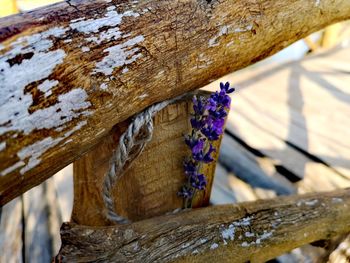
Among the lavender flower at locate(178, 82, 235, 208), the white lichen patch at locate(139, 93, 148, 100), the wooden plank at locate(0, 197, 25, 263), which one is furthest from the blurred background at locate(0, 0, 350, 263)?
the white lichen patch at locate(139, 93, 148, 100)

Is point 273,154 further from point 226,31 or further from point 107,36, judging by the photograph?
point 107,36

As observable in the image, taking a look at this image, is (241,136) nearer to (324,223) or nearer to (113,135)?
(324,223)

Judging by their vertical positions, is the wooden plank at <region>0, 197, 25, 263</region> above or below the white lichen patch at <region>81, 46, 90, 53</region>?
above

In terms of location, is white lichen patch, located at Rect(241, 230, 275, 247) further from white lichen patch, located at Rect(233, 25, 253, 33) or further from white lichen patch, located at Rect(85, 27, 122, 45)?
white lichen patch, located at Rect(85, 27, 122, 45)

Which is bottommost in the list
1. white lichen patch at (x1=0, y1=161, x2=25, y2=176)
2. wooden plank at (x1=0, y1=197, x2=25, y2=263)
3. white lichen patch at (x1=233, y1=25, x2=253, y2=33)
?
white lichen patch at (x1=0, y1=161, x2=25, y2=176)

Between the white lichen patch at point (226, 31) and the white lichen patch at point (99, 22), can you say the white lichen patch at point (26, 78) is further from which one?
the white lichen patch at point (226, 31)

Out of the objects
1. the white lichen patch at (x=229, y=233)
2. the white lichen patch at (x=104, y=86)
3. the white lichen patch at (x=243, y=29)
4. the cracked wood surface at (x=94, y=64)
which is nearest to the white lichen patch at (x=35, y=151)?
the cracked wood surface at (x=94, y=64)

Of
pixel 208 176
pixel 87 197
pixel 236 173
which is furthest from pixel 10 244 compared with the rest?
pixel 236 173
